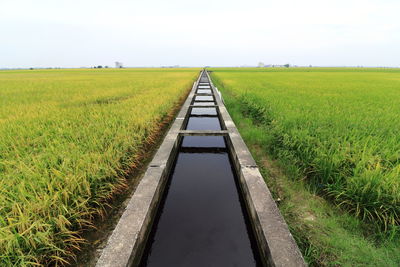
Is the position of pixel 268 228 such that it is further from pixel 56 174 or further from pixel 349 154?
pixel 56 174

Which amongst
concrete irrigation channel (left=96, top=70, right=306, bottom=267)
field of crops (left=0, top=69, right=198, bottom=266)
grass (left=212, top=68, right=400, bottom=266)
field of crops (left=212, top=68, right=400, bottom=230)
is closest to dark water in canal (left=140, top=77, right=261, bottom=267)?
concrete irrigation channel (left=96, top=70, right=306, bottom=267)

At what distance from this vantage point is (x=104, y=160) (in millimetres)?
2570

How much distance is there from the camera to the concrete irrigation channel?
158cm

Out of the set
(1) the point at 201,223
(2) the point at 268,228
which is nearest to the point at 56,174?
(1) the point at 201,223

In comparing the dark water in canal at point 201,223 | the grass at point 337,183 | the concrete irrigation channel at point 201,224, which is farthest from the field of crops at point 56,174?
the grass at point 337,183

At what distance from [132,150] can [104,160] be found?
0.65 m

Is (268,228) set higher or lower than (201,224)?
higher


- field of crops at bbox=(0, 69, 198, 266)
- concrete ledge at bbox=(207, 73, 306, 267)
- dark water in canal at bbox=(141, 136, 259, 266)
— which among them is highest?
field of crops at bbox=(0, 69, 198, 266)

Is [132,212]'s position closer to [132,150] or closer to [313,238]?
[132,150]

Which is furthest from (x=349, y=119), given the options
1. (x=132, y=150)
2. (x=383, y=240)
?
(x=132, y=150)

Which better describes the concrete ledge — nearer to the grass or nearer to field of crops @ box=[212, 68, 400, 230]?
the grass

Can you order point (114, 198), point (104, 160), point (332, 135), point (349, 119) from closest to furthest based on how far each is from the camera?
point (114, 198)
point (104, 160)
point (332, 135)
point (349, 119)

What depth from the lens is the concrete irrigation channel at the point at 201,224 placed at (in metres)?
1.58

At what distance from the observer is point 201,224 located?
2135 millimetres
